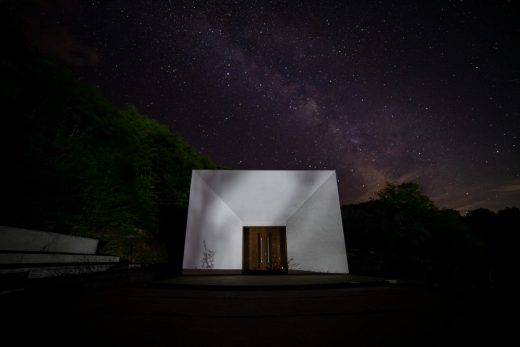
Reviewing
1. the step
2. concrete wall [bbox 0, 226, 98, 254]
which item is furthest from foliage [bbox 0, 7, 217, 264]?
the step

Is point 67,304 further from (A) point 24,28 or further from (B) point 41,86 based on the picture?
(B) point 41,86

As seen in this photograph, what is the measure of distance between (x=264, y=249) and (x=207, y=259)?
2572mm

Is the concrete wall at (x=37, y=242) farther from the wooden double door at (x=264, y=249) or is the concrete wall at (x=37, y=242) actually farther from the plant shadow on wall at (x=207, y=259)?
the wooden double door at (x=264, y=249)

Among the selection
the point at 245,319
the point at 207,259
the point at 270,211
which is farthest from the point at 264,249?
the point at 245,319

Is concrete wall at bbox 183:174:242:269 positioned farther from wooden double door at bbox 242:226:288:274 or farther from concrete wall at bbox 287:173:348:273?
concrete wall at bbox 287:173:348:273

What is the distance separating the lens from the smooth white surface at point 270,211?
770 cm

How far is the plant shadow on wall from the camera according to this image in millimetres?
7355

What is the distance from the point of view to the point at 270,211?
828 cm

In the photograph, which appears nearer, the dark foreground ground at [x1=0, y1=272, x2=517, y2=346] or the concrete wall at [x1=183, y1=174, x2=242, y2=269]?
the dark foreground ground at [x1=0, y1=272, x2=517, y2=346]

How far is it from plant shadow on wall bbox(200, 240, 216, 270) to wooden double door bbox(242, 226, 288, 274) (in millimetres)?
1129

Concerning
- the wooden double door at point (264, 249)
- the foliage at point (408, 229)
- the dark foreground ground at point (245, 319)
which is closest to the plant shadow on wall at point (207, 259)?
the wooden double door at point (264, 249)

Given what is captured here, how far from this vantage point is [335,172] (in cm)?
850

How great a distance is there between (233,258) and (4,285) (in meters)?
5.44

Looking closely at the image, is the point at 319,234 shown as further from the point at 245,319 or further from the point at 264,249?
the point at 245,319
